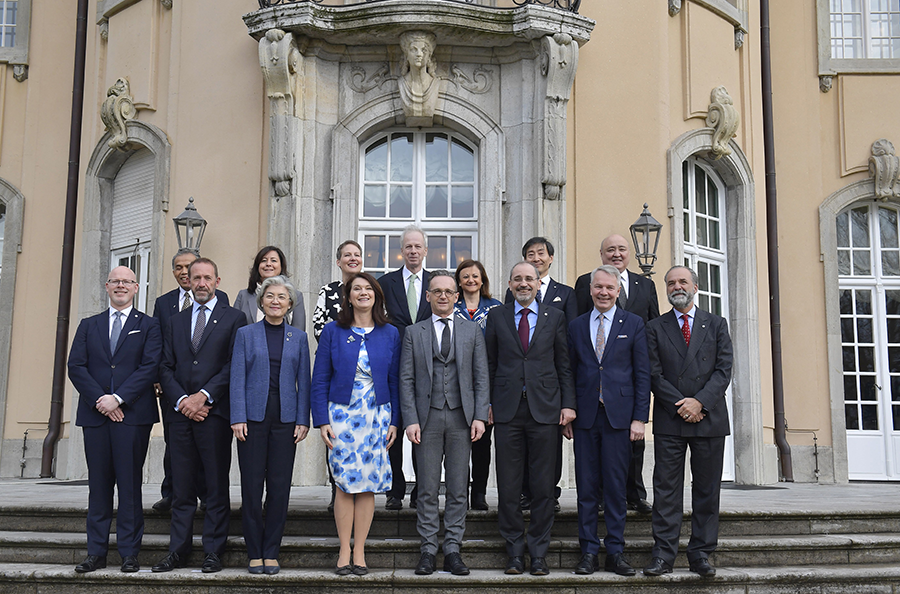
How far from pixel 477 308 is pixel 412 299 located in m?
0.45

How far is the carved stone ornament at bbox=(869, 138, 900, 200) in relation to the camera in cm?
1151

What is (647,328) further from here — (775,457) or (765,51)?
(765,51)

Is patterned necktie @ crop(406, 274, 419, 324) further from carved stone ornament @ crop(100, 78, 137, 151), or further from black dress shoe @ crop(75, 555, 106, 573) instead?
carved stone ornament @ crop(100, 78, 137, 151)

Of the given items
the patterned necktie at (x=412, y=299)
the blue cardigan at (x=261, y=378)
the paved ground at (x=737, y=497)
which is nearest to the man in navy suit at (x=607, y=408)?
the paved ground at (x=737, y=497)

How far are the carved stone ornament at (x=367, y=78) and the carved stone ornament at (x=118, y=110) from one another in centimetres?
264

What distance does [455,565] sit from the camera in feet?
17.5

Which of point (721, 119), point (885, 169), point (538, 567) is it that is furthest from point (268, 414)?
point (885, 169)

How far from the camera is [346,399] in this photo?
17.8 ft

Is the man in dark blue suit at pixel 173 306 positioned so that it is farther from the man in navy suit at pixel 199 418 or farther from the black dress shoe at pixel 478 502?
the black dress shoe at pixel 478 502

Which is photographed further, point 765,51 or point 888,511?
point 765,51

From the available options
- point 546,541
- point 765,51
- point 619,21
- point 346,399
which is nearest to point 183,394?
point 346,399

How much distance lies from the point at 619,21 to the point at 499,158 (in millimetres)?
1922

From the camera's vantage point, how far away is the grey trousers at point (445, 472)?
17.9 feet

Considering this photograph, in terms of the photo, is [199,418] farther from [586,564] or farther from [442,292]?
[586,564]
